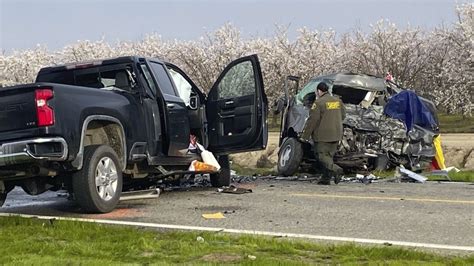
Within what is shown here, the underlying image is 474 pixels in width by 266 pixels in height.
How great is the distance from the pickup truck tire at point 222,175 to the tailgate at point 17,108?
4416mm

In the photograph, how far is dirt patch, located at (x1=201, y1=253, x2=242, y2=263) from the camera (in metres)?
5.34

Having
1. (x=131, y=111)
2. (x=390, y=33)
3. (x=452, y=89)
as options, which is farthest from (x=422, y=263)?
(x=390, y=33)

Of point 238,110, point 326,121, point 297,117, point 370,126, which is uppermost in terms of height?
point 238,110

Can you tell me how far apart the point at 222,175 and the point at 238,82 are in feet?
5.44

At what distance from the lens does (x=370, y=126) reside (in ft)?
45.4

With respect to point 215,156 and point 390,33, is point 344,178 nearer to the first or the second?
point 215,156

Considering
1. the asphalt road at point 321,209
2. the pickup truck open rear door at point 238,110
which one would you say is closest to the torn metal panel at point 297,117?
the asphalt road at point 321,209

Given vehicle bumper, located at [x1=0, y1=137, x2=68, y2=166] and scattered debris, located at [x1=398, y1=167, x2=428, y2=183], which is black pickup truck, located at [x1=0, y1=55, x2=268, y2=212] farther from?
scattered debris, located at [x1=398, y1=167, x2=428, y2=183]

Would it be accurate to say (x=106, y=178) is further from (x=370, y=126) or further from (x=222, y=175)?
(x=370, y=126)

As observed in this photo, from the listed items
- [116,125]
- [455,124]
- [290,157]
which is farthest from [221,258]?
[455,124]

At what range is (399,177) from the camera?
12719mm

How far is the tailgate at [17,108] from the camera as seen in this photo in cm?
723

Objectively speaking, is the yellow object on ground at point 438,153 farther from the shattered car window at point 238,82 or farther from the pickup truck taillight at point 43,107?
the pickup truck taillight at point 43,107

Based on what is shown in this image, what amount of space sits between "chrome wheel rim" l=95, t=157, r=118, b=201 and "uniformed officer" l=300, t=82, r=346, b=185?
450 centimetres
